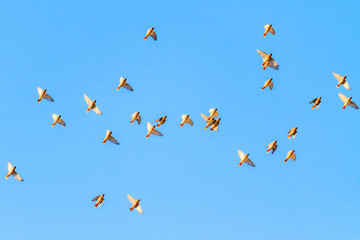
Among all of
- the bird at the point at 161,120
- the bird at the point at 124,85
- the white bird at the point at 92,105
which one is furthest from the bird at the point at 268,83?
the white bird at the point at 92,105

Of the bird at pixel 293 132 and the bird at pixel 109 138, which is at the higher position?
the bird at pixel 293 132

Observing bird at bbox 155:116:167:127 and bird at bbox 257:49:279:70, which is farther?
bird at bbox 155:116:167:127

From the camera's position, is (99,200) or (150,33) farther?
(150,33)

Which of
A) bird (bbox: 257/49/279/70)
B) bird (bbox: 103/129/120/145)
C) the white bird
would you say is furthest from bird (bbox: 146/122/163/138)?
bird (bbox: 257/49/279/70)

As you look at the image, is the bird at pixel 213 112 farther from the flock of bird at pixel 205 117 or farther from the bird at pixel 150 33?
the bird at pixel 150 33

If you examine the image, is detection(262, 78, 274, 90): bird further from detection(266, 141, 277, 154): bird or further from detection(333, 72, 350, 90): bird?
detection(266, 141, 277, 154): bird

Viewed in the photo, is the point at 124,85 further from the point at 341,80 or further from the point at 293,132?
the point at 341,80

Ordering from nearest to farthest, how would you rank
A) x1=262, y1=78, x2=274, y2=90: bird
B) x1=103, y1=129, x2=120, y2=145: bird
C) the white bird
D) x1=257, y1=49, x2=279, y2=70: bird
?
x1=257, y1=49, x2=279, y2=70: bird → x1=103, y1=129, x2=120, y2=145: bird → x1=262, y1=78, x2=274, y2=90: bird → the white bird

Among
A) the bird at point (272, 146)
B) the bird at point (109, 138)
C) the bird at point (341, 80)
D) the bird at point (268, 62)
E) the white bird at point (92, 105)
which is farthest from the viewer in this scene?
the white bird at point (92, 105)

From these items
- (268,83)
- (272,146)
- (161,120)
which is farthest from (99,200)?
(268,83)

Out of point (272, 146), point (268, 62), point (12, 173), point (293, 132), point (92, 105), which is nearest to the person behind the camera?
point (293, 132)

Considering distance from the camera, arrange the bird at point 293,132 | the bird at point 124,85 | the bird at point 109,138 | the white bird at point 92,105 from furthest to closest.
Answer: the white bird at point 92,105, the bird at point 124,85, the bird at point 109,138, the bird at point 293,132

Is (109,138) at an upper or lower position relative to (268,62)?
lower

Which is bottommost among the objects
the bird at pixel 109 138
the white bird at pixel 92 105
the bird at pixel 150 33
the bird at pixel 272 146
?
the bird at pixel 109 138
